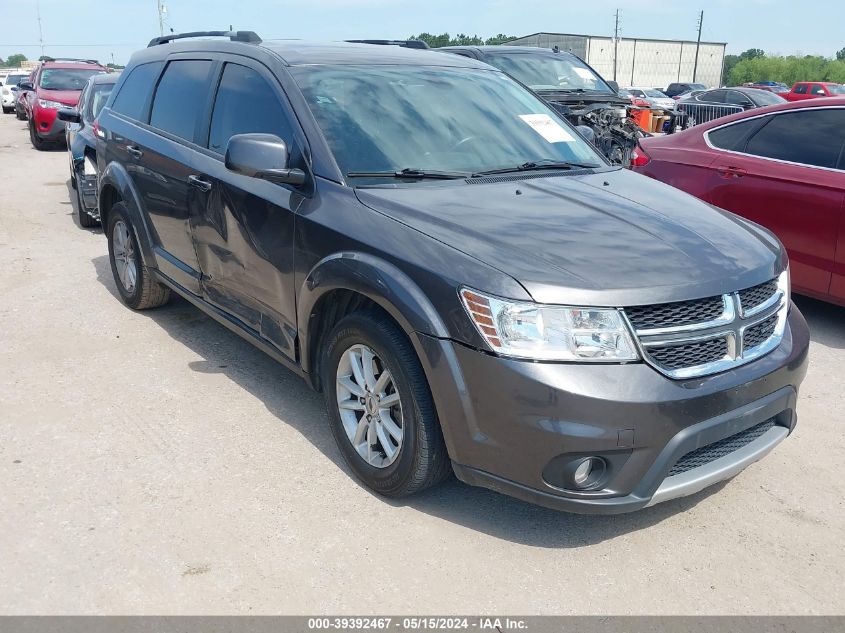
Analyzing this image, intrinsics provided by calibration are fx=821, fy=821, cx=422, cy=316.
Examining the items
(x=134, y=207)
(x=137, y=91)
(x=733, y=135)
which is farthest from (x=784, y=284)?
(x=137, y=91)

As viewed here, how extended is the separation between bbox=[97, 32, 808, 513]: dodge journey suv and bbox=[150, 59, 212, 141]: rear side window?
35 millimetres

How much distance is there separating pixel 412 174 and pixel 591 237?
36.1 inches

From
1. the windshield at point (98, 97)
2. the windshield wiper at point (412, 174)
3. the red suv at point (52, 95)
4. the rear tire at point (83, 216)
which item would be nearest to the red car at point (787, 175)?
the windshield wiper at point (412, 174)

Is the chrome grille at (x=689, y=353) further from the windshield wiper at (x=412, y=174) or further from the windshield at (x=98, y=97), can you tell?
the windshield at (x=98, y=97)

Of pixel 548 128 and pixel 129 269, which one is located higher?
pixel 548 128

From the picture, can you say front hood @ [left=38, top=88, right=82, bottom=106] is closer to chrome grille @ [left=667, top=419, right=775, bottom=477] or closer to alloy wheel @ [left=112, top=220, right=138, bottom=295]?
alloy wheel @ [left=112, top=220, right=138, bottom=295]

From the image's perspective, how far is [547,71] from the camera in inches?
417

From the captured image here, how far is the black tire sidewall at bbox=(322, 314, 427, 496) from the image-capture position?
3.13 metres

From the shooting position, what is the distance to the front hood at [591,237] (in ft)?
9.41

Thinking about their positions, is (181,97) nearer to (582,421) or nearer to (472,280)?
(472,280)

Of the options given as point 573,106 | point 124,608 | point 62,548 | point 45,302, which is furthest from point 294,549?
point 573,106

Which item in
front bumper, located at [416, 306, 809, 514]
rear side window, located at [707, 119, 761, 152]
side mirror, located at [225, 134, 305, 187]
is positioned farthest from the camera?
rear side window, located at [707, 119, 761, 152]

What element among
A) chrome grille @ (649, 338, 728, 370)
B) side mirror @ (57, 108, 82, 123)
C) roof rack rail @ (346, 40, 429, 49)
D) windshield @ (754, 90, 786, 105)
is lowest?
windshield @ (754, 90, 786, 105)

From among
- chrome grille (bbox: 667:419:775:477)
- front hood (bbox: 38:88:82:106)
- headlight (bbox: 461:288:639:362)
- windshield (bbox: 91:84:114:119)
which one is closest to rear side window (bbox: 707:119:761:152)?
chrome grille (bbox: 667:419:775:477)
